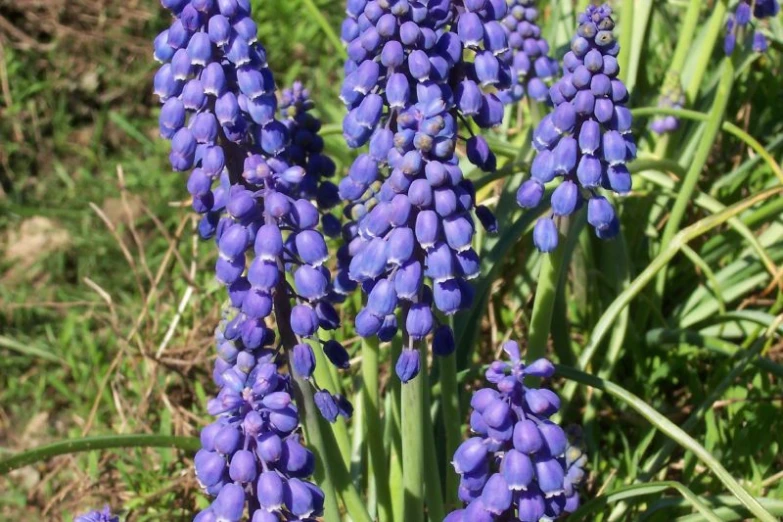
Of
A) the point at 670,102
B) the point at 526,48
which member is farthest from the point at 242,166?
the point at 670,102

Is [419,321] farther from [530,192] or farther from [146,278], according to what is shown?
[146,278]

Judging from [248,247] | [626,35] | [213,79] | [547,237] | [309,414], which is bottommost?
[309,414]

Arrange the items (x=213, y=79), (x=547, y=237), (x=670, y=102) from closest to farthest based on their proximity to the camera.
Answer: (x=213, y=79) < (x=547, y=237) < (x=670, y=102)

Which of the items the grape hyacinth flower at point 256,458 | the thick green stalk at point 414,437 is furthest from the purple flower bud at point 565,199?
the grape hyacinth flower at point 256,458

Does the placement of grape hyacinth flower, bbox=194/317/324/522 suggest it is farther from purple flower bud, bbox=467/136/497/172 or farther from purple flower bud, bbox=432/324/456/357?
purple flower bud, bbox=467/136/497/172

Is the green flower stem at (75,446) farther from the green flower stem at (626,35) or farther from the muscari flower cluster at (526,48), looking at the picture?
the green flower stem at (626,35)

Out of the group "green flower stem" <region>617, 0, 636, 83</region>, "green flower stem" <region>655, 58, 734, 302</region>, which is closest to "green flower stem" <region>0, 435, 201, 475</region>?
"green flower stem" <region>655, 58, 734, 302</region>

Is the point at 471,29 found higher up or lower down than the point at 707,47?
higher up
